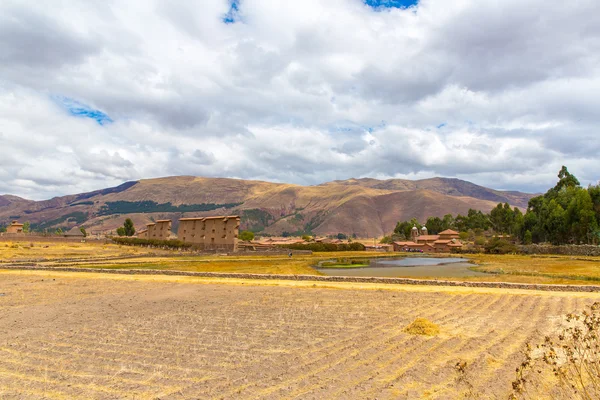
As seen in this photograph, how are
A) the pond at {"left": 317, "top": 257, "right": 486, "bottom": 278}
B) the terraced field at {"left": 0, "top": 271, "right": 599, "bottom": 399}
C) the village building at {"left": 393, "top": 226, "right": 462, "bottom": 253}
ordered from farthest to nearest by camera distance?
1. the village building at {"left": 393, "top": 226, "right": 462, "bottom": 253}
2. the pond at {"left": 317, "top": 257, "right": 486, "bottom": 278}
3. the terraced field at {"left": 0, "top": 271, "right": 599, "bottom": 399}

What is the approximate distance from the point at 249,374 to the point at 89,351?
6.08m

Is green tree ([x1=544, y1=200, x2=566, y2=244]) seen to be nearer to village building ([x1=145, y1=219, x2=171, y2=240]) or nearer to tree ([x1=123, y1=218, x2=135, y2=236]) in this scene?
village building ([x1=145, y1=219, x2=171, y2=240])

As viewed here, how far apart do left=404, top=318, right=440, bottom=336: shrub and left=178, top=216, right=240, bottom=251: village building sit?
7897 cm

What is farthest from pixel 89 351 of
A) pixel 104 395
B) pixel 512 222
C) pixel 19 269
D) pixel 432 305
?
pixel 512 222

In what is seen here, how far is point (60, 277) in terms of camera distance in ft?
118

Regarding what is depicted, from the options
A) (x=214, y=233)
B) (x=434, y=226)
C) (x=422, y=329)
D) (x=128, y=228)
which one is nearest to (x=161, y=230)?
(x=214, y=233)

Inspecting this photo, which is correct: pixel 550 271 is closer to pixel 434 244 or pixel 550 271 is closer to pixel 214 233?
pixel 434 244

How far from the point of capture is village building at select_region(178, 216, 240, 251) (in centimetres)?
9625

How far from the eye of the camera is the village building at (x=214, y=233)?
3789 inches

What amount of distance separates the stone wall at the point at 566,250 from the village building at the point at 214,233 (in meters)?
75.0

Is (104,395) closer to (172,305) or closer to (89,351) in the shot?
(89,351)

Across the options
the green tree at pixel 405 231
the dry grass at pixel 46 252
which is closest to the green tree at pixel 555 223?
the green tree at pixel 405 231

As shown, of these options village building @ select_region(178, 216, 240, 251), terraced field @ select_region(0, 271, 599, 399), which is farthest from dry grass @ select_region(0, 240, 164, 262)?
terraced field @ select_region(0, 271, 599, 399)

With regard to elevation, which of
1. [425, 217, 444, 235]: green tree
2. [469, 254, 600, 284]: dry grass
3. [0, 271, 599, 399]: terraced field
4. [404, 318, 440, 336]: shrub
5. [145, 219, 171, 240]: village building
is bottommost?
[469, 254, 600, 284]: dry grass
